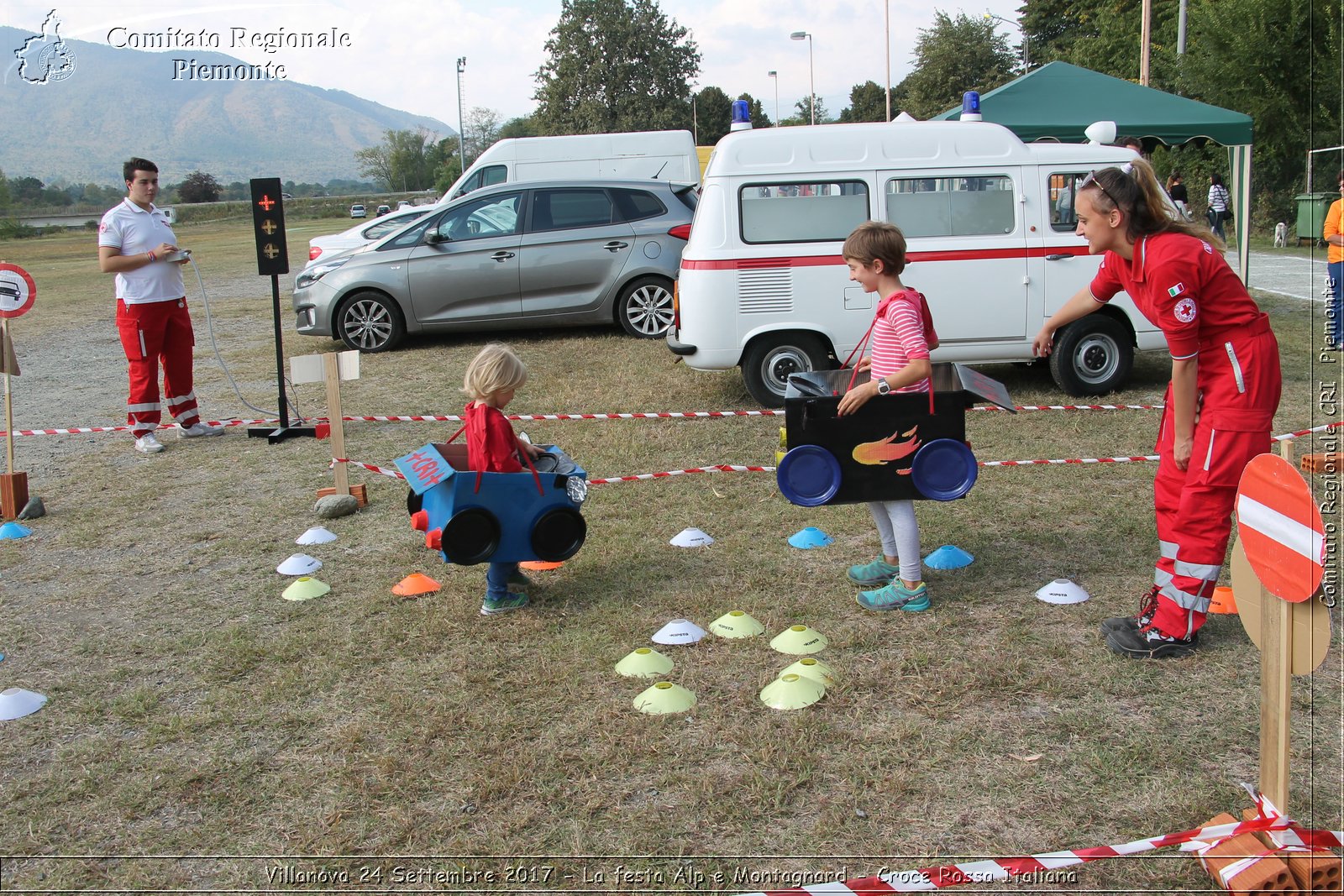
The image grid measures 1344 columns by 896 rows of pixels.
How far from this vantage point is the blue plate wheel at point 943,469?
4410 mm

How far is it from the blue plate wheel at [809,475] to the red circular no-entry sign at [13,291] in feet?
16.8

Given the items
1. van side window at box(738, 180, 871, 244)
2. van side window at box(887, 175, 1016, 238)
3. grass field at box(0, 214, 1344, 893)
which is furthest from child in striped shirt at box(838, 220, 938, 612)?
van side window at box(887, 175, 1016, 238)

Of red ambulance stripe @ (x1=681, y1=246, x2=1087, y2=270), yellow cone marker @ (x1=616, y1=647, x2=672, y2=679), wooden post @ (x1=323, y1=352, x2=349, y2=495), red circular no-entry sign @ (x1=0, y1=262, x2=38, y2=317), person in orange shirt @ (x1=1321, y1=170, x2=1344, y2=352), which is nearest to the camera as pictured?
yellow cone marker @ (x1=616, y1=647, x2=672, y2=679)

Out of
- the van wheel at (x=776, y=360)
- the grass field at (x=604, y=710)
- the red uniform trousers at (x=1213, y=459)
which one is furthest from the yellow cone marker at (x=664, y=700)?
the van wheel at (x=776, y=360)

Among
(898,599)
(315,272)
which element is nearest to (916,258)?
(898,599)

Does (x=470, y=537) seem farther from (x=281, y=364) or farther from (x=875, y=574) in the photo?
(x=281, y=364)

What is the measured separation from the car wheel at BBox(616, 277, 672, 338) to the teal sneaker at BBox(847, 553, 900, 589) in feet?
25.0

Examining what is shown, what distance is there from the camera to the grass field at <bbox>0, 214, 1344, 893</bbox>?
2.91 meters

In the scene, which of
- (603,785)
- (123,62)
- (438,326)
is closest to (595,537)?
(603,785)

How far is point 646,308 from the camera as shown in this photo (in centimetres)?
1218

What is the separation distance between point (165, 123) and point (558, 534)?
19251 cm

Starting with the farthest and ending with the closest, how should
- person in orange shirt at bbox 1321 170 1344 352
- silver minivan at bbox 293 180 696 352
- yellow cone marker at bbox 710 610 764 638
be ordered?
silver minivan at bbox 293 180 696 352, person in orange shirt at bbox 1321 170 1344 352, yellow cone marker at bbox 710 610 764 638

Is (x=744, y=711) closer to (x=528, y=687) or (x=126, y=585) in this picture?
(x=528, y=687)

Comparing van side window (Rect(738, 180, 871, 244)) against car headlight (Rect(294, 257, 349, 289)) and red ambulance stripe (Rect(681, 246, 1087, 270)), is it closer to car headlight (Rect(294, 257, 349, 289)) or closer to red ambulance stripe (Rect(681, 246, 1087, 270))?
red ambulance stripe (Rect(681, 246, 1087, 270))
